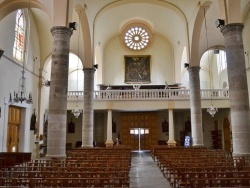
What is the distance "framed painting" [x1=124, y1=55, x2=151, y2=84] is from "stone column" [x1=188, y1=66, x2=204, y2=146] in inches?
391

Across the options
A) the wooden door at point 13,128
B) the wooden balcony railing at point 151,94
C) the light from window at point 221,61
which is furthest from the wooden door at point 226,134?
the wooden door at point 13,128

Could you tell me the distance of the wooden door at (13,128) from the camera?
1639cm

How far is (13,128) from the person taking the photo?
55.8 ft

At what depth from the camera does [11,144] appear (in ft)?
54.5

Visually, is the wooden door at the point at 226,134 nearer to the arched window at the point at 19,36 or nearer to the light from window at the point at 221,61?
the light from window at the point at 221,61

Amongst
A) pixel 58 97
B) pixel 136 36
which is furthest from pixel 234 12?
pixel 136 36

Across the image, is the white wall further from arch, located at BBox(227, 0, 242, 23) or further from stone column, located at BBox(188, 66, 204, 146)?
arch, located at BBox(227, 0, 242, 23)

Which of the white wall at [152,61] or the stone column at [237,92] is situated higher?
the white wall at [152,61]

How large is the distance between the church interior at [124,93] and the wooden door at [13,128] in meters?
0.07

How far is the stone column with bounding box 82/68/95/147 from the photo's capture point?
17.3 metres

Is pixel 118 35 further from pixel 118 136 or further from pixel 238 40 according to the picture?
pixel 238 40

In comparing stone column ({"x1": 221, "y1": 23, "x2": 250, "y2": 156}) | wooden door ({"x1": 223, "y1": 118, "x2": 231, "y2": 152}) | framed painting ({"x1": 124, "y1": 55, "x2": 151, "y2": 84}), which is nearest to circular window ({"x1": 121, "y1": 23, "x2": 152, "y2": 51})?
framed painting ({"x1": 124, "y1": 55, "x2": 151, "y2": 84})

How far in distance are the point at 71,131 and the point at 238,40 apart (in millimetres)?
18018

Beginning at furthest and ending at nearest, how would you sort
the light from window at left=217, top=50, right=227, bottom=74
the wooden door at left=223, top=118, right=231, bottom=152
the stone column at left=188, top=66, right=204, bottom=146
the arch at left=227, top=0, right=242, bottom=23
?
the light from window at left=217, top=50, right=227, bottom=74, the wooden door at left=223, top=118, right=231, bottom=152, the stone column at left=188, top=66, right=204, bottom=146, the arch at left=227, top=0, right=242, bottom=23
